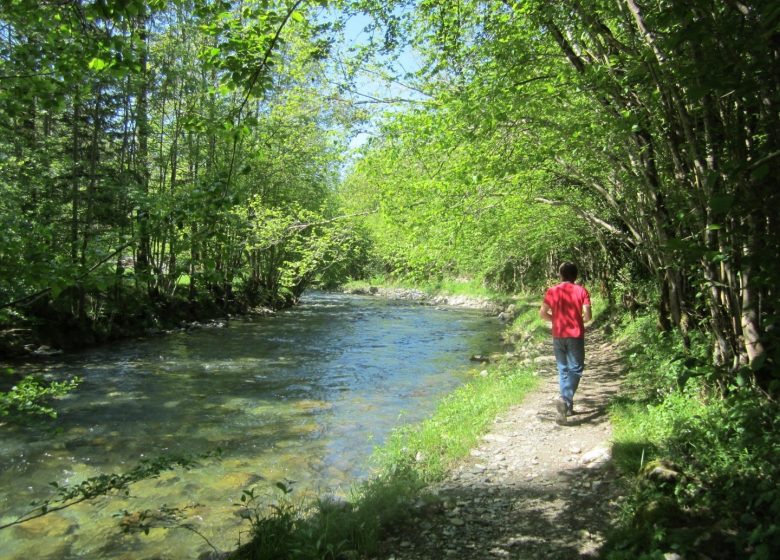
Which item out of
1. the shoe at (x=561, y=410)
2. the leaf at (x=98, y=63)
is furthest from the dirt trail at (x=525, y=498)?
the leaf at (x=98, y=63)

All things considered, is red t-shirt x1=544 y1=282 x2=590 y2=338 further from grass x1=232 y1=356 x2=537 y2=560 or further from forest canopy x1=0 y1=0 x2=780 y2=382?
grass x1=232 y1=356 x2=537 y2=560

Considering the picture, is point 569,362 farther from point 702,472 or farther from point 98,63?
point 98,63

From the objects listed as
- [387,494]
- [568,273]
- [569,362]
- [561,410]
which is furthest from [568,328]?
[387,494]

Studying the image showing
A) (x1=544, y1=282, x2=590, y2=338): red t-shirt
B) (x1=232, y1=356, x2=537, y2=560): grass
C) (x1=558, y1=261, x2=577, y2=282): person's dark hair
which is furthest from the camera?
(x1=558, y1=261, x2=577, y2=282): person's dark hair

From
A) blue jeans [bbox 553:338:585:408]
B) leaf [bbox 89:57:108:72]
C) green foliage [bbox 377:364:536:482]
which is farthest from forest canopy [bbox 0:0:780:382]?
green foliage [bbox 377:364:536:482]

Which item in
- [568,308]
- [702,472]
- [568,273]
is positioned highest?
[568,273]

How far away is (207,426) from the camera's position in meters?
9.58

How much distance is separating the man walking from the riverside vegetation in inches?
32.1

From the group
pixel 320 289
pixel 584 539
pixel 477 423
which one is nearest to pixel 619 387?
pixel 477 423

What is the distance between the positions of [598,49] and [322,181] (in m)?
26.6

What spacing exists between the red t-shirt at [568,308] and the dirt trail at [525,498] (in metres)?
1.26

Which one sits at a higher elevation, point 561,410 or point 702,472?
point 702,472

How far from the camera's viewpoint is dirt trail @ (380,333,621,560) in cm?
415

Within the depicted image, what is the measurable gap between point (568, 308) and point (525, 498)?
9.24 ft
